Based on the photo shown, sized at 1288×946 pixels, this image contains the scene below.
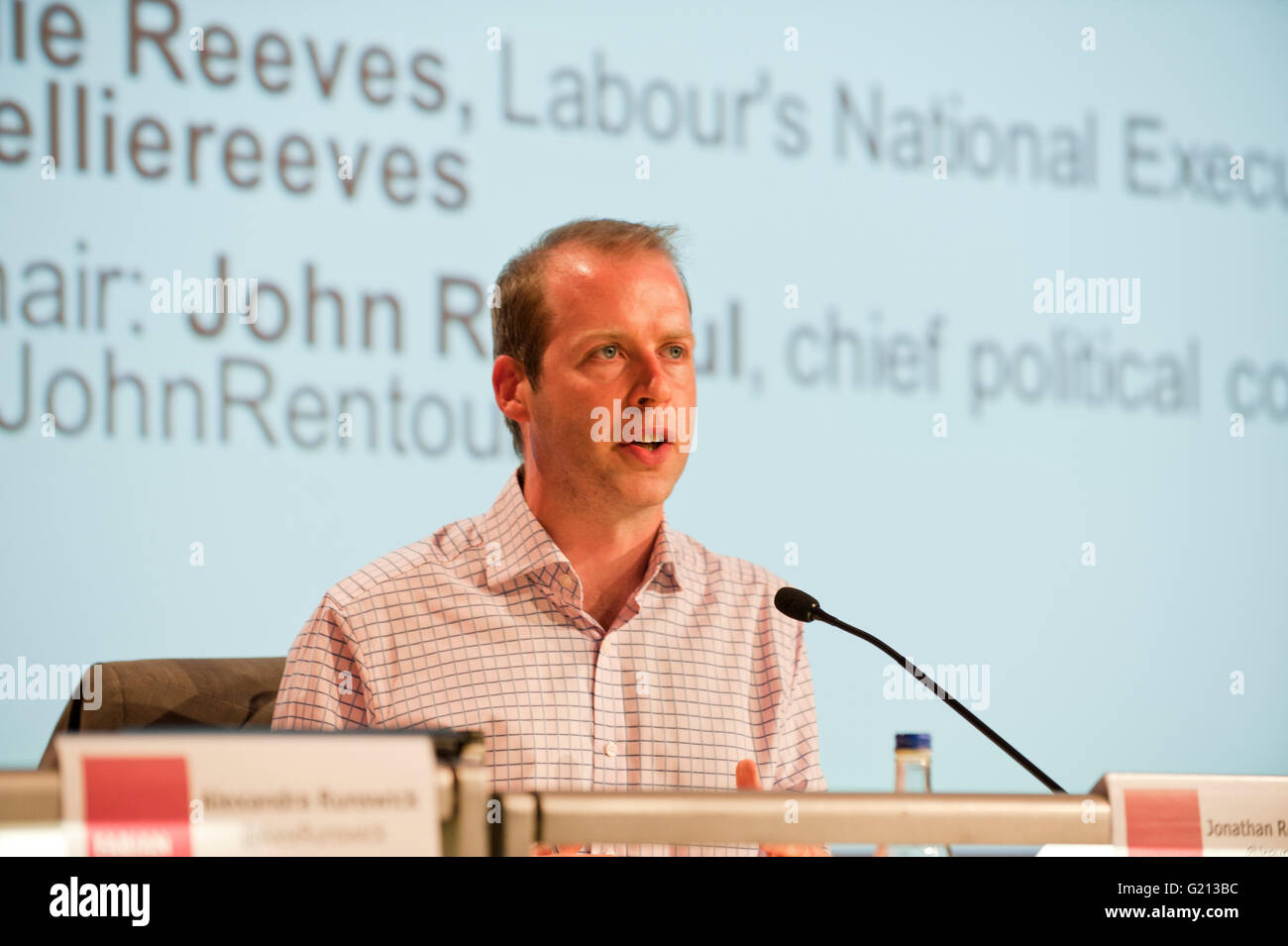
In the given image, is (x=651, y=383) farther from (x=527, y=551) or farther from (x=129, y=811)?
(x=129, y=811)

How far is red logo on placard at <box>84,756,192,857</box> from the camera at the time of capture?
2.72 feet

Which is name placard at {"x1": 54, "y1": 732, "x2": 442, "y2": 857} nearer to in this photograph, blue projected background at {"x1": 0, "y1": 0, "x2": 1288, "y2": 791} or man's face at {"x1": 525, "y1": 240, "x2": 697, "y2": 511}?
man's face at {"x1": 525, "y1": 240, "x2": 697, "y2": 511}

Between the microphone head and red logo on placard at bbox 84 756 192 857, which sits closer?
red logo on placard at bbox 84 756 192 857

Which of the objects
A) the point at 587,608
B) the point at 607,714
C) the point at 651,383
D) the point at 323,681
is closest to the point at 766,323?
the point at 651,383

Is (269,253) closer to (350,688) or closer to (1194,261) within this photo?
(350,688)

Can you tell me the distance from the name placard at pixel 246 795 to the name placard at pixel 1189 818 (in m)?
0.53

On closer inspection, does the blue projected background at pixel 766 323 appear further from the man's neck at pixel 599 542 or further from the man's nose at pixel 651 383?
the man's neck at pixel 599 542

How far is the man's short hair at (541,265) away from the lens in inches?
85.5

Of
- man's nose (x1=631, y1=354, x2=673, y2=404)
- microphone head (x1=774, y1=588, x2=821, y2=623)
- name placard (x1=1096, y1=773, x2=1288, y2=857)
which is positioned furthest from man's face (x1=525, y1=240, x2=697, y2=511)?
name placard (x1=1096, y1=773, x2=1288, y2=857)

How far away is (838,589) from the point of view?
3123mm

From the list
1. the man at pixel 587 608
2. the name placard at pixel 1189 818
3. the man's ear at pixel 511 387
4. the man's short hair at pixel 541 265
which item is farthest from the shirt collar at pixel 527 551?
the name placard at pixel 1189 818

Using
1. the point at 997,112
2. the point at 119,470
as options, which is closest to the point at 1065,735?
the point at 997,112

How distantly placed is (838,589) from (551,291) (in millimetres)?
1262

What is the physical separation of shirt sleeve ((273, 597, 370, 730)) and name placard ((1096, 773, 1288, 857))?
3.74ft
